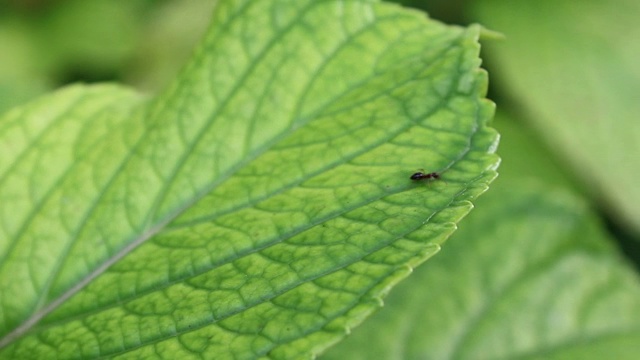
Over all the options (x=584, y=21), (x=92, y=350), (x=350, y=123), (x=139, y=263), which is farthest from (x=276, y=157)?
(x=584, y=21)

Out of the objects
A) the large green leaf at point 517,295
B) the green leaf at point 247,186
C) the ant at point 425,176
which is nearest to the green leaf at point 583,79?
the large green leaf at point 517,295

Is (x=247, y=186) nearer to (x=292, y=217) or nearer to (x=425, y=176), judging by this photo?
(x=292, y=217)

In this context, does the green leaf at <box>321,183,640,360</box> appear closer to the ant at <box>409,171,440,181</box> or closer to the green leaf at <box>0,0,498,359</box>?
the green leaf at <box>0,0,498,359</box>

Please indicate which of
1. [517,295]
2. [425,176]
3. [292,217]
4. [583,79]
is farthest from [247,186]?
[583,79]

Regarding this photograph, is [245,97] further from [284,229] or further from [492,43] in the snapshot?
[492,43]

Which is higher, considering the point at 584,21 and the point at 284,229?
the point at 584,21

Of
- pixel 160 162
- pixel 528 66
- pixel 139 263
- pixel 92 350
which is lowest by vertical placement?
pixel 92 350
